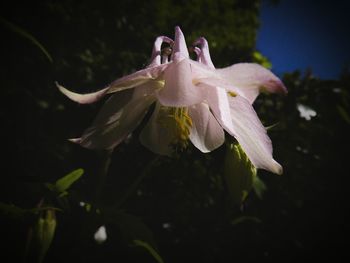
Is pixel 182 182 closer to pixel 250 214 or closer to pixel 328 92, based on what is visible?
pixel 250 214

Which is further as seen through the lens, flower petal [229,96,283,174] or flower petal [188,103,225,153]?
flower petal [188,103,225,153]

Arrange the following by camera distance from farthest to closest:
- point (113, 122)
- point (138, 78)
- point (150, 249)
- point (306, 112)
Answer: point (306, 112) → point (150, 249) → point (113, 122) → point (138, 78)

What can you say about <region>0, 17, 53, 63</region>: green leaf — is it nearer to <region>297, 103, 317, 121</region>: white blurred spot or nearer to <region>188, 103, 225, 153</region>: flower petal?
<region>188, 103, 225, 153</region>: flower petal

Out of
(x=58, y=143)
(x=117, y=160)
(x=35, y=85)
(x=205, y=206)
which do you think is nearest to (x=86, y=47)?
(x=35, y=85)

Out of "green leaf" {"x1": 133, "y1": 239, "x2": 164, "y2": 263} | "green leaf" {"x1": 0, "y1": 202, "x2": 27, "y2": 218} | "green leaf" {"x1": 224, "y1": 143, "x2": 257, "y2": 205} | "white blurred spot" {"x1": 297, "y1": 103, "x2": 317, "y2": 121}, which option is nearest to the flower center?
"green leaf" {"x1": 224, "y1": 143, "x2": 257, "y2": 205}

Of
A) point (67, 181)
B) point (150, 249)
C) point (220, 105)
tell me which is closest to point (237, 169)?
point (220, 105)

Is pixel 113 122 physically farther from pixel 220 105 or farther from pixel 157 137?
pixel 220 105

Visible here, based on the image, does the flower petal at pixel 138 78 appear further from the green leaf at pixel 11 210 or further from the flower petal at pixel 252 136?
the green leaf at pixel 11 210
